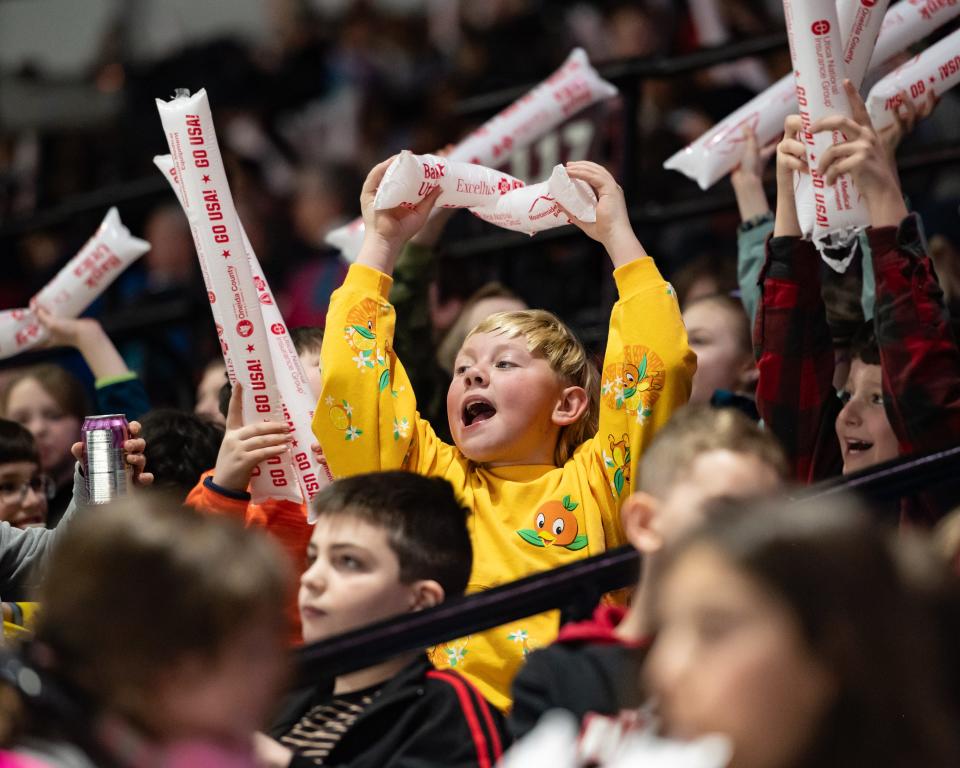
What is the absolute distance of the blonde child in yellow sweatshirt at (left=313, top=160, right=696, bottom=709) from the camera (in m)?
2.80

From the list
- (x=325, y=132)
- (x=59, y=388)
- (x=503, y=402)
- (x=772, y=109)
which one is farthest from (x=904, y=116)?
(x=325, y=132)

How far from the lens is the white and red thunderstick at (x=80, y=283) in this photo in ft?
12.3

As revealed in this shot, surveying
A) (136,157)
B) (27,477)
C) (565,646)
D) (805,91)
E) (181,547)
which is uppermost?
(136,157)

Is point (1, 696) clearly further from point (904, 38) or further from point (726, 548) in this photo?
point (904, 38)

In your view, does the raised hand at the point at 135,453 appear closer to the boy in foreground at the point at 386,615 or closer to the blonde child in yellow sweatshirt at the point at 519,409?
the blonde child in yellow sweatshirt at the point at 519,409

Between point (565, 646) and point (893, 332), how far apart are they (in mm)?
920

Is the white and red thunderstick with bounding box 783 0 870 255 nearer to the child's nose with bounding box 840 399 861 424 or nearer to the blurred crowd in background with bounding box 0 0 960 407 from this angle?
the child's nose with bounding box 840 399 861 424


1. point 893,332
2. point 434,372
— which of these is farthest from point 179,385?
point 893,332

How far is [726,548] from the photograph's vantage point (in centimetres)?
152

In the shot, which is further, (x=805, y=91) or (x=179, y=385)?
(x=179, y=385)

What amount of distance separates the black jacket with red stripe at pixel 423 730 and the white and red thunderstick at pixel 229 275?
721mm

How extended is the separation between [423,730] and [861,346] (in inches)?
50.3

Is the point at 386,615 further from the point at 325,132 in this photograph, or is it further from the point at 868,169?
the point at 325,132

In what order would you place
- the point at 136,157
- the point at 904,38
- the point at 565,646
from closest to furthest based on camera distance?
the point at 565,646 → the point at 904,38 → the point at 136,157
